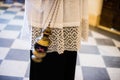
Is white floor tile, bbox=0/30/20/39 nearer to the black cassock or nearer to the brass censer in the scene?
the black cassock

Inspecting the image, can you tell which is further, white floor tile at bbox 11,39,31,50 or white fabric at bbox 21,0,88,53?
white floor tile at bbox 11,39,31,50

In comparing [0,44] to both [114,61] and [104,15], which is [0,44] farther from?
[104,15]

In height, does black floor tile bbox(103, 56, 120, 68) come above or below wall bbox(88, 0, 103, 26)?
below

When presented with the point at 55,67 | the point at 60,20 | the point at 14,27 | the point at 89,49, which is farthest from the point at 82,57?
the point at 60,20

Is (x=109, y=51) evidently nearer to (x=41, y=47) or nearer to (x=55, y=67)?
(x=55, y=67)

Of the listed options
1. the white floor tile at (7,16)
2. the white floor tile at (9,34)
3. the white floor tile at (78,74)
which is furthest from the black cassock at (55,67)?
the white floor tile at (7,16)

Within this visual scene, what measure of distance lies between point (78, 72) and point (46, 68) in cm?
78

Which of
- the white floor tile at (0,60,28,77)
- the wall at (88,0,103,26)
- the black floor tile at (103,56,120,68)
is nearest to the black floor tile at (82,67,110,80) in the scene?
the black floor tile at (103,56,120,68)

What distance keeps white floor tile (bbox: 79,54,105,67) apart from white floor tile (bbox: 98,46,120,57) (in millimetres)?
143

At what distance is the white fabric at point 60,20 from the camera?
0.97 meters

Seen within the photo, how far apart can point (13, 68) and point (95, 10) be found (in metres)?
1.73

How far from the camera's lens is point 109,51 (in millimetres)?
2436

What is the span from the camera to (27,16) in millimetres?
1012

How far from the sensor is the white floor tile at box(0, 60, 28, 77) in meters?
1.84
